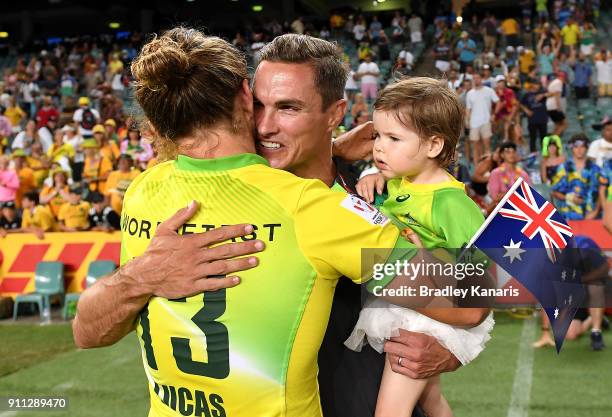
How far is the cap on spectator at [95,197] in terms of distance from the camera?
1168 centimetres

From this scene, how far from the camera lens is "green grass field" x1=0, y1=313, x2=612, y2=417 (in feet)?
19.8

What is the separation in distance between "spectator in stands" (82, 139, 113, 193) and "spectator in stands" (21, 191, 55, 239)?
1.22 meters

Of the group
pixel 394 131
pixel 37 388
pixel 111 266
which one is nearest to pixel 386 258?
pixel 394 131

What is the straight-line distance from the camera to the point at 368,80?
17.8 metres

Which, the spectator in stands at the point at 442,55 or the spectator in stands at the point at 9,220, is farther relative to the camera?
the spectator in stands at the point at 442,55

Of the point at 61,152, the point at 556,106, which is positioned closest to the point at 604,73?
the point at 556,106

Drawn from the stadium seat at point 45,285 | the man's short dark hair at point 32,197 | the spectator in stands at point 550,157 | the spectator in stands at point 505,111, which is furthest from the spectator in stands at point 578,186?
the man's short dark hair at point 32,197

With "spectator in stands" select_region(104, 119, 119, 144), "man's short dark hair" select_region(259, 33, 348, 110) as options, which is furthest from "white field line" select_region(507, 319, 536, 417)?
"spectator in stands" select_region(104, 119, 119, 144)

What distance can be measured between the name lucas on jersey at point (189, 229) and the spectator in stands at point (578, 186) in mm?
8317

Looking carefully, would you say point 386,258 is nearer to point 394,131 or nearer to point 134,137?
point 394,131

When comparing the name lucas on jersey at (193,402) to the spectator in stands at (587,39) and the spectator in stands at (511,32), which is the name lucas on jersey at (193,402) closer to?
the spectator in stands at (587,39)

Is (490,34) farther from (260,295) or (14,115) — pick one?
(260,295)

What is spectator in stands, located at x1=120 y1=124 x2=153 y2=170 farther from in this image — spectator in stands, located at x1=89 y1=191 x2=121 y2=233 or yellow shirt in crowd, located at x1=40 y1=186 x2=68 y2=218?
yellow shirt in crowd, located at x1=40 y1=186 x2=68 y2=218

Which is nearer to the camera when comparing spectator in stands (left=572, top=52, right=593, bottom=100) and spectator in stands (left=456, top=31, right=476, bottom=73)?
spectator in stands (left=572, top=52, right=593, bottom=100)
